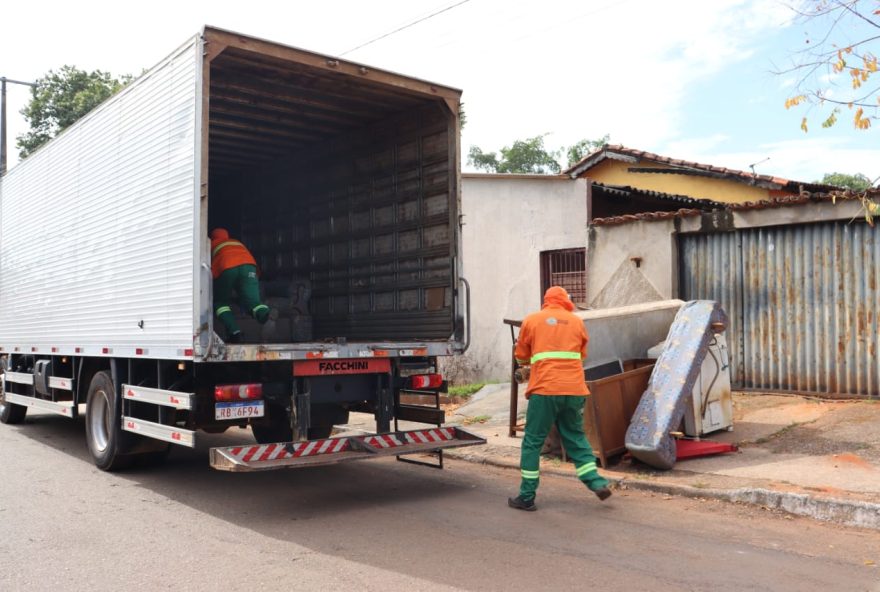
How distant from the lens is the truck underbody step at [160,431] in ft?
21.1

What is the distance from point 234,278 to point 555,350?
344 cm

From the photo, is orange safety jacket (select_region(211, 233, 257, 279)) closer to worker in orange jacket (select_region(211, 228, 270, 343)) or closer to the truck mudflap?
worker in orange jacket (select_region(211, 228, 270, 343))

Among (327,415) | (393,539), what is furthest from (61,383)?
(393,539)

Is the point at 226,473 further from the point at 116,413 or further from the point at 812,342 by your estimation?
the point at 812,342

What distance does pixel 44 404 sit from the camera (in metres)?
9.72

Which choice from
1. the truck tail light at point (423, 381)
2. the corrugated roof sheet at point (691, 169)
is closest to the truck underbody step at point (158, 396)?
the truck tail light at point (423, 381)

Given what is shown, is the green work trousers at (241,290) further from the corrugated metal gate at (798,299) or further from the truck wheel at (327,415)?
the corrugated metal gate at (798,299)

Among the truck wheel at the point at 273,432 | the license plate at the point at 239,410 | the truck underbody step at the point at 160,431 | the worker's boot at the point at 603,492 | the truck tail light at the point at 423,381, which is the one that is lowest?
the worker's boot at the point at 603,492

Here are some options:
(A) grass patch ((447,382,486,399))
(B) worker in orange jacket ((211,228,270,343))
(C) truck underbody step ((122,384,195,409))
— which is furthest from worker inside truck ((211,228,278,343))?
(A) grass patch ((447,382,486,399))

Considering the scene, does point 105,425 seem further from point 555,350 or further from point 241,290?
point 555,350

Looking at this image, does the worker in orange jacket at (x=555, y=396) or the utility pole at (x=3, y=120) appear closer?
the worker in orange jacket at (x=555, y=396)

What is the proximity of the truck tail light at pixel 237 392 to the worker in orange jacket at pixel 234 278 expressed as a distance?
4.91 feet

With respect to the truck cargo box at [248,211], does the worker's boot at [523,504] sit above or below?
below

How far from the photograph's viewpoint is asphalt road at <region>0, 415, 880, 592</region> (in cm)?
441
